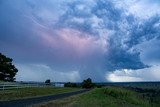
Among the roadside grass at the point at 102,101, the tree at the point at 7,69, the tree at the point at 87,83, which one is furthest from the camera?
the tree at the point at 87,83

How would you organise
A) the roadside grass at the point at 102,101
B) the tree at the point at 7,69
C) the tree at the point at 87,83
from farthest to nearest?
the tree at the point at 87,83, the tree at the point at 7,69, the roadside grass at the point at 102,101

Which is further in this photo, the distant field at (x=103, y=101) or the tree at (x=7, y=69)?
the tree at (x=7, y=69)

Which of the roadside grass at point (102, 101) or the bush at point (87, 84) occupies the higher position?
the bush at point (87, 84)

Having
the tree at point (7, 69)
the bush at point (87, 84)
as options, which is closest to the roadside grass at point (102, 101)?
the tree at point (7, 69)

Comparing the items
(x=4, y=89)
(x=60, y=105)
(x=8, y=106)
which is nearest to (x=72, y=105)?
(x=60, y=105)

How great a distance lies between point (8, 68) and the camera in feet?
254

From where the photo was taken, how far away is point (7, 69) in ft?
254

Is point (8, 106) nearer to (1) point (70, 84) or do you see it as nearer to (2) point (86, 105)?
(2) point (86, 105)

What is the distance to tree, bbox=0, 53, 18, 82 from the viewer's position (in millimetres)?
77113

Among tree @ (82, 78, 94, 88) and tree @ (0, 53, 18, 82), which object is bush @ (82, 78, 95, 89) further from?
tree @ (0, 53, 18, 82)

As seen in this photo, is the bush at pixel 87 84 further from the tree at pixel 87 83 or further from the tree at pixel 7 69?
the tree at pixel 7 69

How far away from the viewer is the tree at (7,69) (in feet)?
253

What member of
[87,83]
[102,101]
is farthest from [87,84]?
[102,101]

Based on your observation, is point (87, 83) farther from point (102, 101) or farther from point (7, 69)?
point (102, 101)
